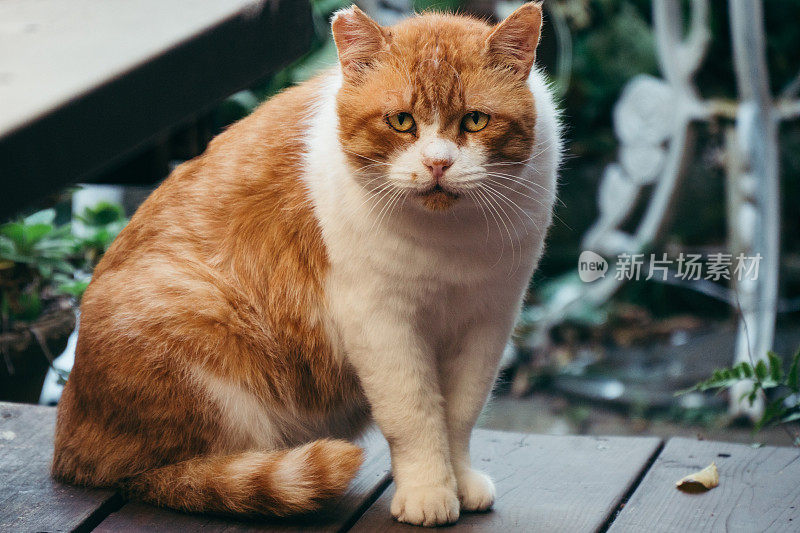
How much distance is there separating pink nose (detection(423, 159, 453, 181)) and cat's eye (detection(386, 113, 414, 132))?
0.11 meters

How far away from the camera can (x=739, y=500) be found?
5.49 feet

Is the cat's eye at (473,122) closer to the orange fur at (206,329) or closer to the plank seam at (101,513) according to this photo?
the orange fur at (206,329)

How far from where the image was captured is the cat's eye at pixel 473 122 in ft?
5.04

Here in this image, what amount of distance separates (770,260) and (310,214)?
101 inches

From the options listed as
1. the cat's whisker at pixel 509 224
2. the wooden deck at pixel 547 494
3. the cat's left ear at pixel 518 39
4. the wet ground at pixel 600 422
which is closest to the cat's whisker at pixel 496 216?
the cat's whisker at pixel 509 224

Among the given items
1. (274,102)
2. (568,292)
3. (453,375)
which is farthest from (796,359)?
(568,292)

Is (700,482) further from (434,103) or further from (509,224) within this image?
(434,103)

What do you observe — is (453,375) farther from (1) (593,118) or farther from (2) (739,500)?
(1) (593,118)

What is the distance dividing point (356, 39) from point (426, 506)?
0.92 m

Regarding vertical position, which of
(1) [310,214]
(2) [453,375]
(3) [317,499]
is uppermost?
(1) [310,214]

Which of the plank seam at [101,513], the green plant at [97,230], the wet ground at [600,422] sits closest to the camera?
the plank seam at [101,513]

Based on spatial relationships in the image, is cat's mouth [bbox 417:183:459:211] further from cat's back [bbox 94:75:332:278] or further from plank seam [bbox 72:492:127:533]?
plank seam [bbox 72:492:127:533]

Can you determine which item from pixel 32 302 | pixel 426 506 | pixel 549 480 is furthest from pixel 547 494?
pixel 32 302

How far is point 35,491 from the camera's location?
1.71 meters
